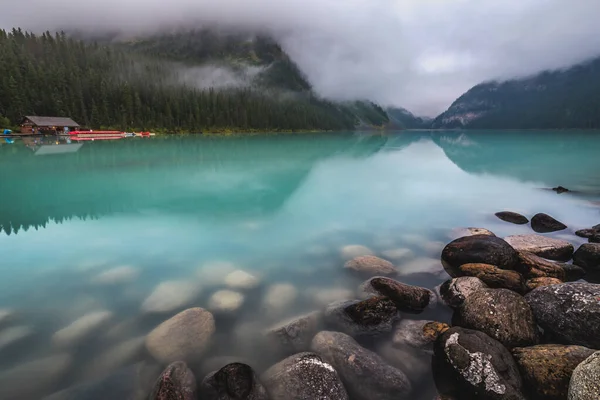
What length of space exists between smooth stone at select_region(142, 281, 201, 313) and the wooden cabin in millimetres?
123124

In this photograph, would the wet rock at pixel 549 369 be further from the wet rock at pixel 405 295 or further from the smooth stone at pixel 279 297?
the smooth stone at pixel 279 297

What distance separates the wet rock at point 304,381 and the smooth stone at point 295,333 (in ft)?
3.92

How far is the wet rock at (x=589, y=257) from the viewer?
1242 centimetres

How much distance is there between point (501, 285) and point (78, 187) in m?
35.8

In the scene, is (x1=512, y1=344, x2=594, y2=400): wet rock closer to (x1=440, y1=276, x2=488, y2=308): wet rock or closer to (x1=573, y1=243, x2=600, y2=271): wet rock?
(x1=440, y1=276, x2=488, y2=308): wet rock

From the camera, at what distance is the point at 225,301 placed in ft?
34.2

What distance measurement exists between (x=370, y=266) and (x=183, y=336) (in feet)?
25.4

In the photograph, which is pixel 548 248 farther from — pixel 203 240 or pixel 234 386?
pixel 203 240

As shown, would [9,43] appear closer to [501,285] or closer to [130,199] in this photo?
[130,199]

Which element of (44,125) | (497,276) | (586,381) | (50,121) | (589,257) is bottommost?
(589,257)

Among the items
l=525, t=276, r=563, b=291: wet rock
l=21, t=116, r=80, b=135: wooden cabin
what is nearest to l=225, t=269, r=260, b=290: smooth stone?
l=525, t=276, r=563, b=291: wet rock

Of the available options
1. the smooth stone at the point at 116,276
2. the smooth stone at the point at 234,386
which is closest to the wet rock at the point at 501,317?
the smooth stone at the point at 234,386

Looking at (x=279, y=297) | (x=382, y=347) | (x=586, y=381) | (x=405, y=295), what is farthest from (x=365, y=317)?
(x=586, y=381)

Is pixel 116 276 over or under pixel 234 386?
under
